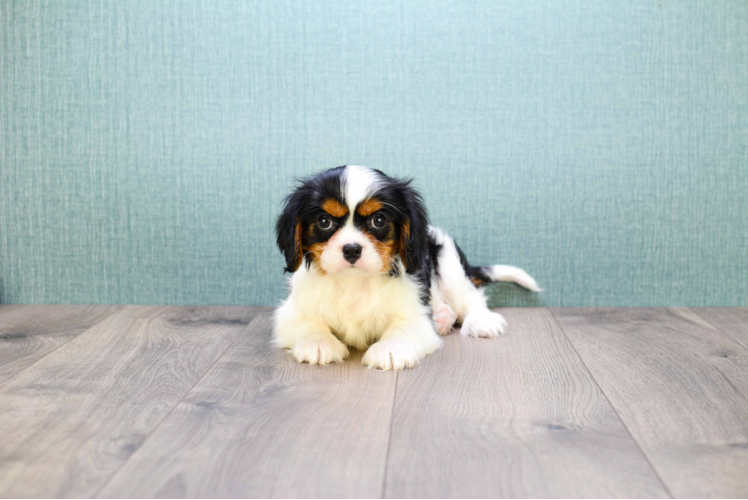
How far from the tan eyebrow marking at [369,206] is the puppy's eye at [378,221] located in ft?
0.09

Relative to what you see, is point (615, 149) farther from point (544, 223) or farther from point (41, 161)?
point (41, 161)

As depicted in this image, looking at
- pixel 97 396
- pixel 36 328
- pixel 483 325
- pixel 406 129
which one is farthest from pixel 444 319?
pixel 36 328

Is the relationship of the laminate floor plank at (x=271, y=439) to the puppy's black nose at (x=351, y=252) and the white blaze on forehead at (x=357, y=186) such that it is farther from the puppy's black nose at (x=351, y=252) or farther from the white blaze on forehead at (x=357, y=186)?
the white blaze on forehead at (x=357, y=186)

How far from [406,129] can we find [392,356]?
1.31m

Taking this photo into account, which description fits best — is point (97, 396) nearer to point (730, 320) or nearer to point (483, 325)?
point (483, 325)

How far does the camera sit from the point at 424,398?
1873 millimetres

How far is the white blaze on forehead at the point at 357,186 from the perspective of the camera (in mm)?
2193

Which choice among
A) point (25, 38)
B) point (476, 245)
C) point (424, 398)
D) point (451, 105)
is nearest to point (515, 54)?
point (451, 105)

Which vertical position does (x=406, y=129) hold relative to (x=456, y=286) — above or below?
above

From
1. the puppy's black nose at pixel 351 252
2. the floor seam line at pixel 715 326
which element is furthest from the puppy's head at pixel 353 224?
the floor seam line at pixel 715 326

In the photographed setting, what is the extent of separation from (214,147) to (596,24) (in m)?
1.89

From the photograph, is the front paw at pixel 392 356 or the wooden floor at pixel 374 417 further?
the front paw at pixel 392 356

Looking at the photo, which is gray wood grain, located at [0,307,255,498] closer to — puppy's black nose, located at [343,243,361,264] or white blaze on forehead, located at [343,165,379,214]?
puppy's black nose, located at [343,243,361,264]

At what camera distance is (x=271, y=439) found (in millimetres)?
1570
